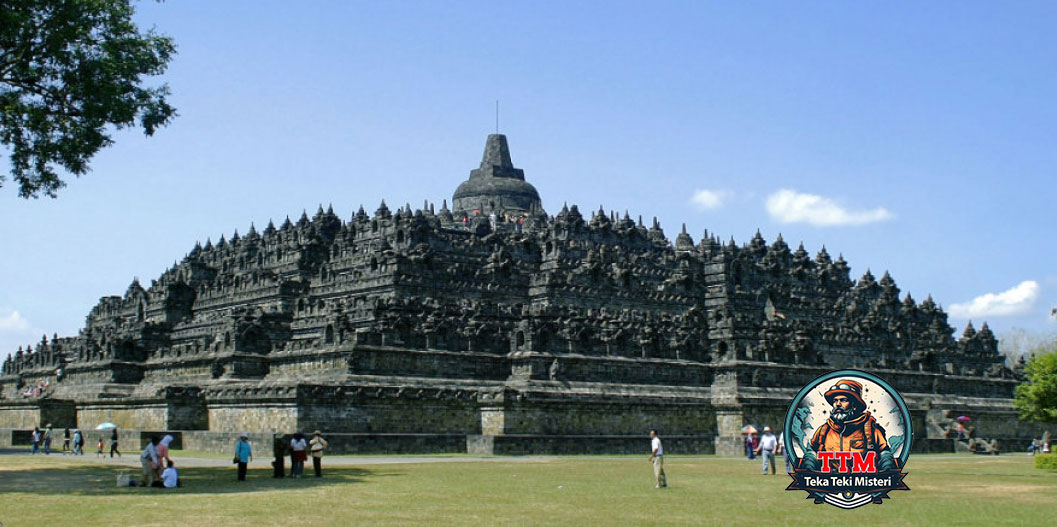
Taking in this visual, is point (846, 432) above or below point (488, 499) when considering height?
above

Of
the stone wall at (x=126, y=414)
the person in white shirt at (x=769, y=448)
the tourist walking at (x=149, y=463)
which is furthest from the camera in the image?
the stone wall at (x=126, y=414)

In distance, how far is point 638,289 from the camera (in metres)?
105

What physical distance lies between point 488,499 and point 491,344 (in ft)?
148

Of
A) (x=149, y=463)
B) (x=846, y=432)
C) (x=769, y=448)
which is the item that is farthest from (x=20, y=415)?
(x=846, y=432)

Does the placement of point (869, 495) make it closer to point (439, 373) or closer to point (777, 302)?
point (439, 373)

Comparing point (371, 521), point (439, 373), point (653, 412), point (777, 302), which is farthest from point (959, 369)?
point (371, 521)

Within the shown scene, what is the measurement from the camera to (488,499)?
113 ft

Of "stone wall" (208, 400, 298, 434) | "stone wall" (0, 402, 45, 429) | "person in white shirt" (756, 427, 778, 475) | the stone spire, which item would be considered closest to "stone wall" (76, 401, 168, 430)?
"stone wall" (0, 402, 45, 429)

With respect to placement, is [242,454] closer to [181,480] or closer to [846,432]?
[181,480]

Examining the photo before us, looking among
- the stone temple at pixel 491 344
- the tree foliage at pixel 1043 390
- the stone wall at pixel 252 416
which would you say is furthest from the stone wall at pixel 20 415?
the tree foliage at pixel 1043 390

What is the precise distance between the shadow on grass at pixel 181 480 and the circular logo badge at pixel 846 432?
53.6 feet

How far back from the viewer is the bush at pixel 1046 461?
48.8 m

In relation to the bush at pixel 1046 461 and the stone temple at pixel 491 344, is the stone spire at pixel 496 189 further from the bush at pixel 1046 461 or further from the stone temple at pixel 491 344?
the bush at pixel 1046 461

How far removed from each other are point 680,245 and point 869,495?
10081cm
